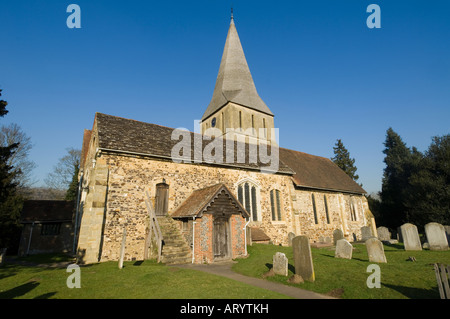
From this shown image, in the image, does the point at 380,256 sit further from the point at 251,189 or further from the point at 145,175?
the point at 145,175

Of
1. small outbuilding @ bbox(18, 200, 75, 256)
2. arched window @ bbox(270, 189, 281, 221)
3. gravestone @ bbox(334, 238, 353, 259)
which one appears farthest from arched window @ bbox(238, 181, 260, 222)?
small outbuilding @ bbox(18, 200, 75, 256)

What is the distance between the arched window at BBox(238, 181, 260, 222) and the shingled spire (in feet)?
41.5

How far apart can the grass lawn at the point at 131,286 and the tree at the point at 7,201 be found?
19.8 feet

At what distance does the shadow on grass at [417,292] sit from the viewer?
6.20 metres

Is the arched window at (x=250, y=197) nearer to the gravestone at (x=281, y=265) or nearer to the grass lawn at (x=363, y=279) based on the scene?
the grass lawn at (x=363, y=279)

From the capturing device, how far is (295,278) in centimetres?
848

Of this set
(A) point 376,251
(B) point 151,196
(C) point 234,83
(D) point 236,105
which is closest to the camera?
(A) point 376,251

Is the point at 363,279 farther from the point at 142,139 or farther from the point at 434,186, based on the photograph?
the point at 434,186

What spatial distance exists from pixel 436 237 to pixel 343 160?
107 ft

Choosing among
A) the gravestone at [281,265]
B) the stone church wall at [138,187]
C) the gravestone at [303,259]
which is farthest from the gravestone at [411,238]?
the gravestone at [281,265]

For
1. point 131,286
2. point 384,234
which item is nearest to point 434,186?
point 384,234

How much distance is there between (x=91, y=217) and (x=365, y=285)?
Answer: 1276cm

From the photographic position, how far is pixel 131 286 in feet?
25.0
